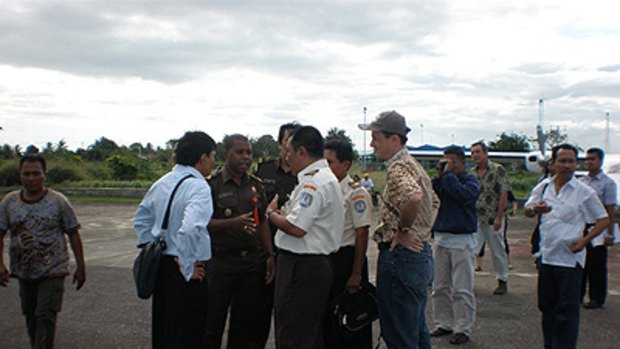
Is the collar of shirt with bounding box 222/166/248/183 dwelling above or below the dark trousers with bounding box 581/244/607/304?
above

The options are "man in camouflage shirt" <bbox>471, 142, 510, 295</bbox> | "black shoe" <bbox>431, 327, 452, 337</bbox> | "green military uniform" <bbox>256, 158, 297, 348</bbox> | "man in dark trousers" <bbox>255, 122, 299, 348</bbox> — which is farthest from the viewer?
"man in camouflage shirt" <bbox>471, 142, 510, 295</bbox>

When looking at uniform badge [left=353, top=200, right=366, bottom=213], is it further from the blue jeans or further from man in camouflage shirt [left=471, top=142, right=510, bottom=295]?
man in camouflage shirt [left=471, top=142, right=510, bottom=295]

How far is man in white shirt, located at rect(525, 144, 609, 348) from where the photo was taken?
411cm

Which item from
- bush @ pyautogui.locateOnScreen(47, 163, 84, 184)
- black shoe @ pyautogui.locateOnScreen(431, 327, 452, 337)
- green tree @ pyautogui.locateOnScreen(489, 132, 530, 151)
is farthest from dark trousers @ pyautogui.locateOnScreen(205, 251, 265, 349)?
green tree @ pyautogui.locateOnScreen(489, 132, 530, 151)

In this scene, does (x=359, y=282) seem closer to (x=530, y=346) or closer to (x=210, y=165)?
(x=210, y=165)

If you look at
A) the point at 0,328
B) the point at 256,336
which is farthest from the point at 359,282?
the point at 0,328

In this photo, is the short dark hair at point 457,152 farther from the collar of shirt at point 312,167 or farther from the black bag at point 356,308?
the collar of shirt at point 312,167

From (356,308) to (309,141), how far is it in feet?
4.11

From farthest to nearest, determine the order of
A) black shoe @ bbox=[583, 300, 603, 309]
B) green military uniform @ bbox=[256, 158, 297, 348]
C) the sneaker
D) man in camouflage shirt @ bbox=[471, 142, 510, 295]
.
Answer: man in camouflage shirt @ bbox=[471, 142, 510, 295] < the sneaker < black shoe @ bbox=[583, 300, 603, 309] < green military uniform @ bbox=[256, 158, 297, 348]

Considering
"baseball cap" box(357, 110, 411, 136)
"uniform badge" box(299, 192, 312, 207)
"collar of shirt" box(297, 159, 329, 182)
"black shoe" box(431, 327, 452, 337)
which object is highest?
"baseball cap" box(357, 110, 411, 136)

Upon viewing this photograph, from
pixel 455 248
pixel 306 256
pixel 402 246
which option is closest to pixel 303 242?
pixel 306 256

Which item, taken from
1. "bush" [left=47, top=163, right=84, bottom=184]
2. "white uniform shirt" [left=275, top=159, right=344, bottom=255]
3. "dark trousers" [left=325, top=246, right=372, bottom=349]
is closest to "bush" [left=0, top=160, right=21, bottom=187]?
"bush" [left=47, top=163, right=84, bottom=184]

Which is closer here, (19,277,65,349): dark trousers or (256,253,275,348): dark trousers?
(19,277,65,349): dark trousers

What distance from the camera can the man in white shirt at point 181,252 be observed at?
333cm
